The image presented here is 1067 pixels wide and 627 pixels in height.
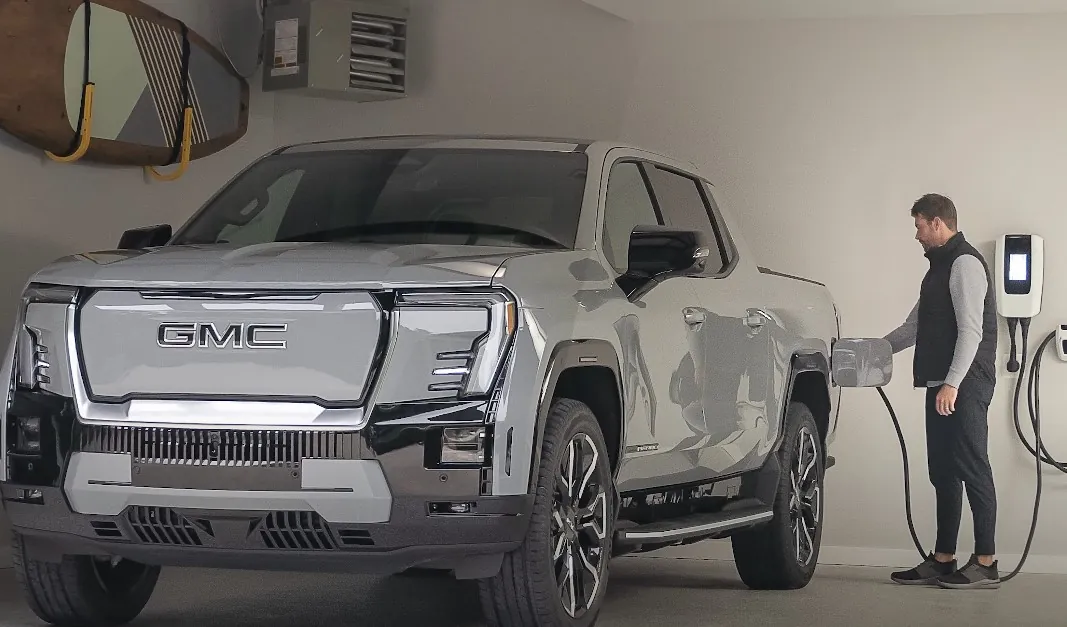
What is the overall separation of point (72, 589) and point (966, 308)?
4.61 m

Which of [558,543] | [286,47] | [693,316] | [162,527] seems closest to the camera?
[162,527]

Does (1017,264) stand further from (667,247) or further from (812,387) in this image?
(667,247)

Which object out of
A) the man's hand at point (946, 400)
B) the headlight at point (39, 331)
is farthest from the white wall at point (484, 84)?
the headlight at point (39, 331)

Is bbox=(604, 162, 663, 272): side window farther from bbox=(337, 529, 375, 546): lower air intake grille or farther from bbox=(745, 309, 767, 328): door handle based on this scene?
bbox=(337, 529, 375, 546): lower air intake grille

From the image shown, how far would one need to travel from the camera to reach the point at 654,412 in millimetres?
5262

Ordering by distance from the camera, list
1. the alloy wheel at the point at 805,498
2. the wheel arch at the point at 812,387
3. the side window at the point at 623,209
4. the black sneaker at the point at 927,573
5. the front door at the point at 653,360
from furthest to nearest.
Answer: the black sneaker at the point at 927,573
the alloy wheel at the point at 805,498
the wheel arch at the point at 812,387
the side window at the point at 623,209
the front door at the point at 653,360

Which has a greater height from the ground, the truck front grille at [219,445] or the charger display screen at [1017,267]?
the charger display screen at [1017,267]

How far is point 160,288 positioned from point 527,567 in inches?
51.9

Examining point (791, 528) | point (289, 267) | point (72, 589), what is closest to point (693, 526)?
point (791, 528)

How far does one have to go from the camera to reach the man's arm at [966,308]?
7543 mm

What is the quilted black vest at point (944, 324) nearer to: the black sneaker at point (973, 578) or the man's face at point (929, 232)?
the man's face at point (929, 232)

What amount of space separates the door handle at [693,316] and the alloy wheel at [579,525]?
988mm

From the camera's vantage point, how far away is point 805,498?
278 inches

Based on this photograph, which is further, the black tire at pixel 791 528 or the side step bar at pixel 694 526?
the black tire at pixel 791 528
